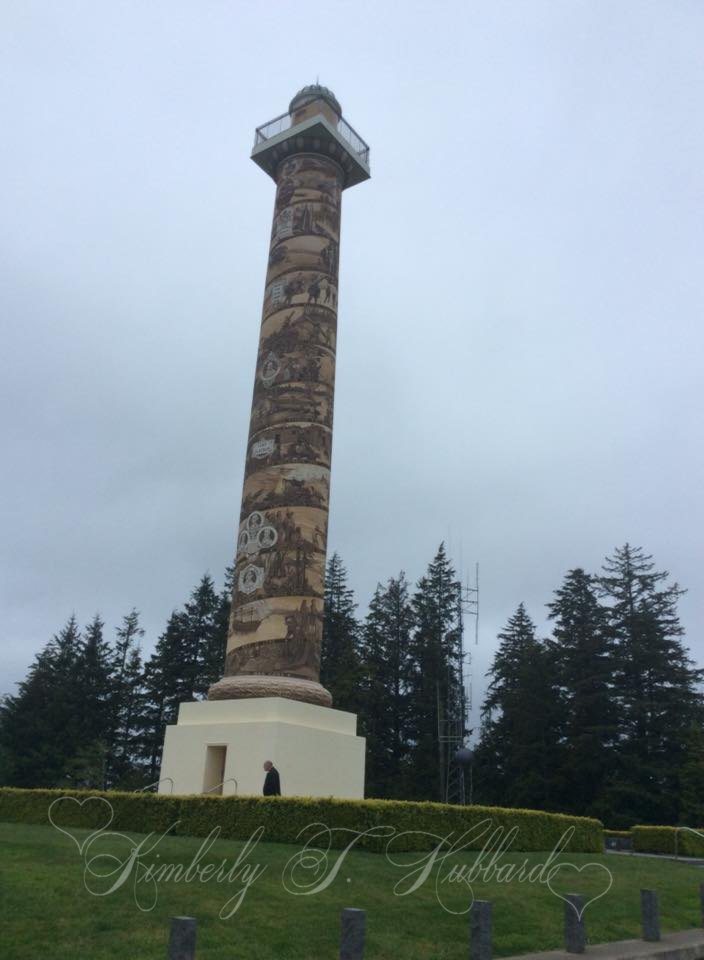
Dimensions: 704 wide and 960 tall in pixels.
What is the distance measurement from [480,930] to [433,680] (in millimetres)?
→ 38458

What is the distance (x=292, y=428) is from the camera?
19.9 meters

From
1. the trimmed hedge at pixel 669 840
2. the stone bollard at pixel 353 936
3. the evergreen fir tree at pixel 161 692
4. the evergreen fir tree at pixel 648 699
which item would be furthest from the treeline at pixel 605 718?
the stone bollard at pixel 353 936

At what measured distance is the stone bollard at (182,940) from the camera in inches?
192

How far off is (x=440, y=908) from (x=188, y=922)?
420 cm

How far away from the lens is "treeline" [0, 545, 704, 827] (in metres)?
34.9

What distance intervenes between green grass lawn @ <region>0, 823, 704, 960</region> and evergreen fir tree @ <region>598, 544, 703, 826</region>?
24.0m

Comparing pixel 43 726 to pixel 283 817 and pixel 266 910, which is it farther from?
pixel 266 910

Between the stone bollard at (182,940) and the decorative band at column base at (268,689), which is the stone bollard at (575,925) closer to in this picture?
the stone bollard at (182,940)

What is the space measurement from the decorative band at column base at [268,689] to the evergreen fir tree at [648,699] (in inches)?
797

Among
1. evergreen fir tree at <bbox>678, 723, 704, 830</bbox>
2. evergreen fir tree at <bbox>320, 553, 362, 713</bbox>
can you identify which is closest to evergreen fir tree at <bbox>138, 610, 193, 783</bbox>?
evergreen fir tree at <bbox>320, 553, 362, 713</bbox>

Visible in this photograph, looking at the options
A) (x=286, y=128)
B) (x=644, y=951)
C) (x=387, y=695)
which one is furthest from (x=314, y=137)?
(x=387, y=695)

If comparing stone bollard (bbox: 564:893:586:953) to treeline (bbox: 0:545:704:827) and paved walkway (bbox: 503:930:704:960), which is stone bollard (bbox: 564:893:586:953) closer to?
paved walkway (bbox: 503:930:704:960)

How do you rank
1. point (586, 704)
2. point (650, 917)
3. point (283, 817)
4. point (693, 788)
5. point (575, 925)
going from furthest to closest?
point (586, 704), point (693, 788), point (283, 817), point (650, 917), point (575, 925)

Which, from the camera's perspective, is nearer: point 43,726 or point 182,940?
point 182,940
